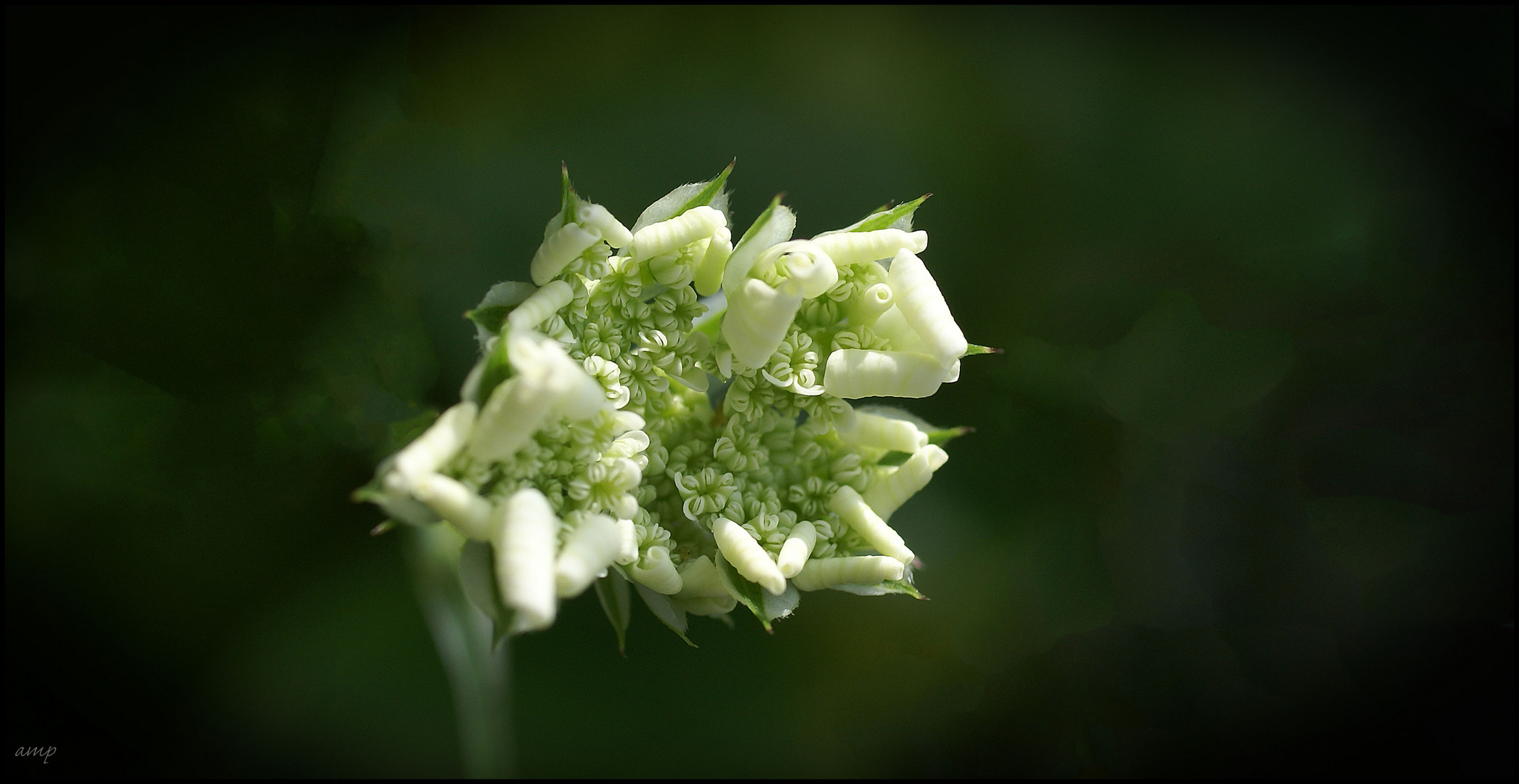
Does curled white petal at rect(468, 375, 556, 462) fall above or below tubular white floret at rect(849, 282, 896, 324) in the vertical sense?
below

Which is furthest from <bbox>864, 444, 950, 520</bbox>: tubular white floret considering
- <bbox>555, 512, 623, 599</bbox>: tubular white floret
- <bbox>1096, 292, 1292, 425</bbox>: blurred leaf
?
<bbox>1096, 292, 1292, 425</bbox>: blurred leaf

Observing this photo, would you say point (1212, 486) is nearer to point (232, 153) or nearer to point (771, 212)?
point (771, 212)

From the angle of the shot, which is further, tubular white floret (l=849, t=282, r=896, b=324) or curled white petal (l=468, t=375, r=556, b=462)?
tubular white floret (l=849, t=282, r=896, b=324)

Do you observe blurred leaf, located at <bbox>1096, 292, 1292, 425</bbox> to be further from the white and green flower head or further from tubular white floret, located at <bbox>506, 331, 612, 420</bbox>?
tubular white floret, located at <bbox>506, 331, 612, 420</bbox>

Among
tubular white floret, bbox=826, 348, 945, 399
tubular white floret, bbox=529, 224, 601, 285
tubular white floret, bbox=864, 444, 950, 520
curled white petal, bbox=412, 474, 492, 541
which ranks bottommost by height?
tubular white floret, bbox=864, 444, 950, 520

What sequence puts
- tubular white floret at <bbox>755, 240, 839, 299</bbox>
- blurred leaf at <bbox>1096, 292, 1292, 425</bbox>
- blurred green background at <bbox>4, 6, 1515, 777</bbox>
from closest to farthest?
tubular white floret at <bbox>755, 240, 839, 299</bbox>, blurred green background at <bbox>4, 6, 1515, 777</bbox>, blurred leaf at <bbox>1096, 292, 1292, 425</bbox>

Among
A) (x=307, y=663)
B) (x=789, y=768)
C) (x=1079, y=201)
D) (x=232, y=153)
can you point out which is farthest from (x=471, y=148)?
(x=789, y=768)

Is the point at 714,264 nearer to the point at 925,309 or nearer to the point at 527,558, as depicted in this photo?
the point at 925,309
